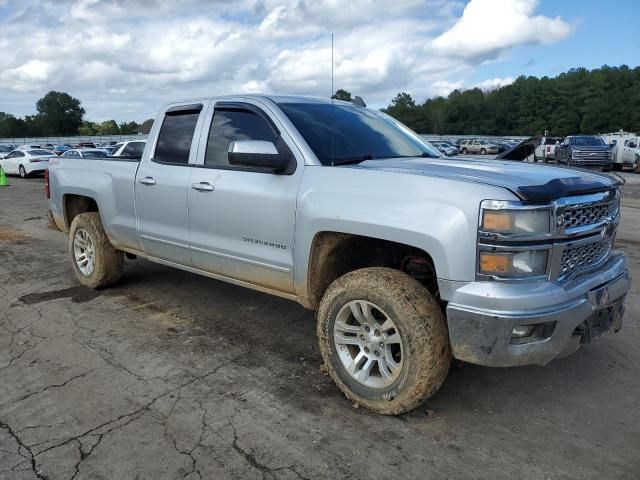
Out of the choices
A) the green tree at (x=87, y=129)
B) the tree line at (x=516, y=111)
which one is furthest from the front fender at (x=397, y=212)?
the green tree at (x=87, y=129)

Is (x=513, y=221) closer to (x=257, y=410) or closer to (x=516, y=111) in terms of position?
(x=257, y=410)

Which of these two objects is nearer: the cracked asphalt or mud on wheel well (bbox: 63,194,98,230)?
the cracked asphalt

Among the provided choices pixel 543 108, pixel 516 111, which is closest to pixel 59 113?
pixel 516 111

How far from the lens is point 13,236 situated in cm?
988

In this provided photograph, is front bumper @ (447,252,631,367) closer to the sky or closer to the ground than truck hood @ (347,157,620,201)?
closer to the ground

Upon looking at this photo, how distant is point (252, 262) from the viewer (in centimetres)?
408

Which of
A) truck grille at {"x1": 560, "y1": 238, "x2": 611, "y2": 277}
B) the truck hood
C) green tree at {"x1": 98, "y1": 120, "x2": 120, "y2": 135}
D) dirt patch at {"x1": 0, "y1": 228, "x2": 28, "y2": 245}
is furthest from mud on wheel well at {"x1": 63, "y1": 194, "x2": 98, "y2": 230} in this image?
green tree at {"x1": 98, "y1": 120, "x2": 120, "y2": 135}

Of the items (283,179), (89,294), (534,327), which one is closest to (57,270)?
(89,294)

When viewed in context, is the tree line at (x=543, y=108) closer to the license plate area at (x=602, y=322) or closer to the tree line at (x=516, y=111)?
the tree line at (x=516, y=111)

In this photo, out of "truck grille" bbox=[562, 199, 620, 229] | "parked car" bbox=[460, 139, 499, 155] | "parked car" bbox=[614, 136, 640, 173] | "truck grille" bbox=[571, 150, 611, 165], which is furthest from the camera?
"parked car" bbox=[460, 139, 499, 155]

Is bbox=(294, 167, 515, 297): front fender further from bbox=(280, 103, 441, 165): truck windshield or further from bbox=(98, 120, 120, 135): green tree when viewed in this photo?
bbox=(98, 120, 120, 135): green tree

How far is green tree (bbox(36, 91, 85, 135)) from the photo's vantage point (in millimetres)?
121438

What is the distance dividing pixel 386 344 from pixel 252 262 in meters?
1.24

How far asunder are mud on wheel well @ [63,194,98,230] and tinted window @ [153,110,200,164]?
183cm
